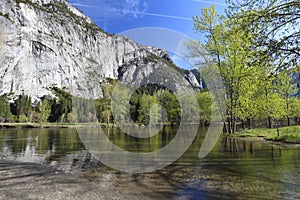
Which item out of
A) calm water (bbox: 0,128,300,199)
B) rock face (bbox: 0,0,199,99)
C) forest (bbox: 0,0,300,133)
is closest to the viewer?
calm water (bbox: 0,128,300,199)

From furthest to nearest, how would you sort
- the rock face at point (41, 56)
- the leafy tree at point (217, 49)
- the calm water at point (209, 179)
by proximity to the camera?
the rock face at point (41, 56)
the leafy tree at point (217, 49)
the calm water at point (209, 179)

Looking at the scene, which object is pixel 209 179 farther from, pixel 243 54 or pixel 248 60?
pixel 248 60

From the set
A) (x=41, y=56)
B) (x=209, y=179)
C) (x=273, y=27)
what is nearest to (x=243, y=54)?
(x=273, y=27)

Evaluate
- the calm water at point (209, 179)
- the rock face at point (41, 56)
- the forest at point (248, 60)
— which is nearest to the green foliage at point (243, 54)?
the forest at point (248, 60)

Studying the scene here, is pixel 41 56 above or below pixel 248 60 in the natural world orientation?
above

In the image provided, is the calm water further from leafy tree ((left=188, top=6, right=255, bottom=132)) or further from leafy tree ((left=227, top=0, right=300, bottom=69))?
leafy tree ((left=188, top=6, right=255, bottom=132))

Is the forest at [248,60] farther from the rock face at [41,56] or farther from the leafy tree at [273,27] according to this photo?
the rock face at [41,56]

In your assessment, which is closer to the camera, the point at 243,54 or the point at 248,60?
the point at 243,54

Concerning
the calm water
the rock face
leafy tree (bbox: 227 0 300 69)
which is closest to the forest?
leafy tree (bbox: 227 0 300 69)

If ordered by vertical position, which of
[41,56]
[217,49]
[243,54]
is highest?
[41,56]

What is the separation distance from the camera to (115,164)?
10.7 m

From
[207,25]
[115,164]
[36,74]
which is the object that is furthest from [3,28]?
[115,164]

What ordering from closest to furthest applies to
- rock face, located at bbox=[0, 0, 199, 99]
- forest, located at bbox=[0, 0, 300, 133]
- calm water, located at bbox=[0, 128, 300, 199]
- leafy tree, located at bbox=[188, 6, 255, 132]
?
calm water, located at bbox=[0, 128, 300, 199] < forest, located at bbox=[0, 0, 300, 133] < leafy tree, located at bbox=[188, 6, 255, 132] < rock face, located at bbox=[0, 0, 199, 99]

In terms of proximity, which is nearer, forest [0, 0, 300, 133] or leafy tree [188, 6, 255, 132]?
forest [0, 0, 300, 133]
